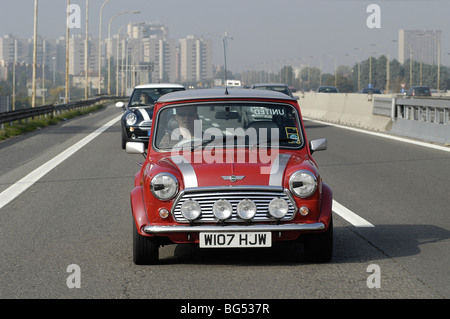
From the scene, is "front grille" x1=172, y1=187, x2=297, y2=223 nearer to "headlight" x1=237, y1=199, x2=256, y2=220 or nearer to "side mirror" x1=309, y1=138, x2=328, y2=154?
"headlight" x1=237, y1=199, x2=256, y2=220

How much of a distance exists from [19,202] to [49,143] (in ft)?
39.5

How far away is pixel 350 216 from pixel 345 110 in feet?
81.6

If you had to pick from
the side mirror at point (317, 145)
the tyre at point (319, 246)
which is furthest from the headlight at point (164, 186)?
the side mirror at point (317, 145)

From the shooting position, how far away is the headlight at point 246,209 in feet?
22.1

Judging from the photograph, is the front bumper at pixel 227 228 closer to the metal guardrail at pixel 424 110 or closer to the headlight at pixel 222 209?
the headlight at pixel 222 209

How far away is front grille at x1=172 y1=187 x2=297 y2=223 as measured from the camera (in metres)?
6.79

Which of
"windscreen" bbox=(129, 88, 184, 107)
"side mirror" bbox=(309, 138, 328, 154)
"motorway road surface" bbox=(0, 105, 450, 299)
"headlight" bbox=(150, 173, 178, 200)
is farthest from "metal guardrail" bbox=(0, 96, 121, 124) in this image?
"headlight" bbox=(150, 173, 178, 200)

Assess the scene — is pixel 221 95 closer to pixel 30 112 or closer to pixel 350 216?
pixel 350 216

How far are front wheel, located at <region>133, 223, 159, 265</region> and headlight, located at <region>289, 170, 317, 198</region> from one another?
1.19m

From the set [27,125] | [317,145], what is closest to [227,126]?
[317,145]

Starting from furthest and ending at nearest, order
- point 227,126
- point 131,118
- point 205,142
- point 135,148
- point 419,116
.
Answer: point 419,116 < point 131,118 < point 135,148 < point 227,126 < point 205,142

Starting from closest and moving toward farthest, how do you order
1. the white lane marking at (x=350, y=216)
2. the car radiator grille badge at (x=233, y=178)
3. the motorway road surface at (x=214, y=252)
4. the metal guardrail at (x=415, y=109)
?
the motorway road surface at (x=214, y=252) → the car radiator grille badge at (x=233, y=178) → the white lane marking at (x=350, y=216) → the metal guardrail at (x=415, y=109)

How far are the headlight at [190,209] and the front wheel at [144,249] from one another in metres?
0.39

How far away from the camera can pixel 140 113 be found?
20.3m
